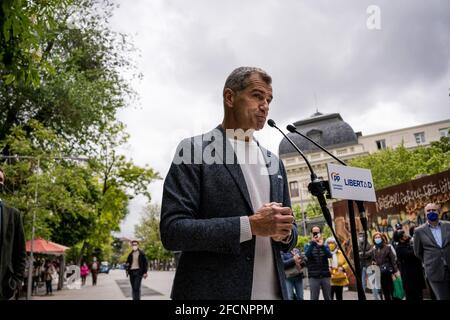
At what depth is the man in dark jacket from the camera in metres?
4.06

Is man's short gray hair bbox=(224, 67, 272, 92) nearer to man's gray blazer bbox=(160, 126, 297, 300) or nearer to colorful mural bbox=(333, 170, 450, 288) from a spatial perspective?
man's gray blazer bbox=(160, 126, 297, 300)

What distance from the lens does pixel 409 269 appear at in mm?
8984

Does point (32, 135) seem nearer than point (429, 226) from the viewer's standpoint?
No

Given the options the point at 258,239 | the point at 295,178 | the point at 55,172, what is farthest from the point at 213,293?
the point at 295,178

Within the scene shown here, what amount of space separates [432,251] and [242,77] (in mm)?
6545

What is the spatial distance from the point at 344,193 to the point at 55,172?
15770 millimetres

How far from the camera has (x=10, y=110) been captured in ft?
60.6

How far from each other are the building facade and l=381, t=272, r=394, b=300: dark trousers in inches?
1595

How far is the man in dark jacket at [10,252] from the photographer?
406cm

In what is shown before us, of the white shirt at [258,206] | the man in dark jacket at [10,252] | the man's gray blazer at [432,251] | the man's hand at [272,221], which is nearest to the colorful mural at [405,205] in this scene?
the man's gray blazer at [432,251]

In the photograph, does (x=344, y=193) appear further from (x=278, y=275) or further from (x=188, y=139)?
(x=188, y=139)

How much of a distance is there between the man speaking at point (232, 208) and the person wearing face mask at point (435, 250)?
6.22 m
